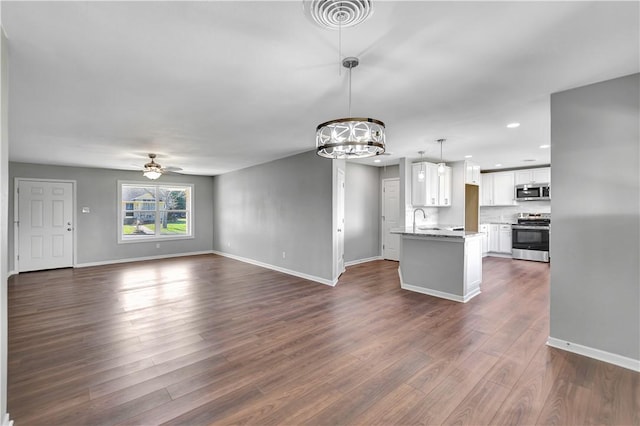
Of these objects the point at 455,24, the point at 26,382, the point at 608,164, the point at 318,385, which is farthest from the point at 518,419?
the point at 26,382

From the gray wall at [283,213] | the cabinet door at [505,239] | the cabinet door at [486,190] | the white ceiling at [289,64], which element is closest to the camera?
the white ceiling at [289,64]

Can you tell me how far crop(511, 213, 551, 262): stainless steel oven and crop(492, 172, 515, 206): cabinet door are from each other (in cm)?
57

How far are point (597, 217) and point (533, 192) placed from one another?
5.72 m

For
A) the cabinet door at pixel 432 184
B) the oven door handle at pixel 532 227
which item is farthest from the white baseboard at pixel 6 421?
the oven door handle at pixel 532 227

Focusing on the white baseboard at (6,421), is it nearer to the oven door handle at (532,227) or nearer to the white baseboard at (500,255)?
the oven door handle at (532,227)

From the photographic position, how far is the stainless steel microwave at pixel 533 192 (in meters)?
7.46

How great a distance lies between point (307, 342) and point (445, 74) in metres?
2.86

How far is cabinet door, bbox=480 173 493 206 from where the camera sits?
8.41 m

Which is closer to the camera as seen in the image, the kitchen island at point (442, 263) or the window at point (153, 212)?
the kitchen island at point (442, 263)

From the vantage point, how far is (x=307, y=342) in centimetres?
312

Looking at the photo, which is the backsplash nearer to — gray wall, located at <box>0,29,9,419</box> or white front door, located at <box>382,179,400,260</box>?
white front door, located at <box>382,179,400,260</box>

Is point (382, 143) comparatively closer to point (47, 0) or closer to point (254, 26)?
point (254, 26)

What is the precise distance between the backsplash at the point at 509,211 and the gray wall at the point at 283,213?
571cm

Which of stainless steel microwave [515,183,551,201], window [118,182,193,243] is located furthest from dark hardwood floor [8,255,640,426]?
stainless steel microwave [515,183,551,201]
